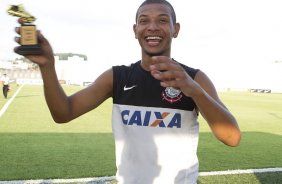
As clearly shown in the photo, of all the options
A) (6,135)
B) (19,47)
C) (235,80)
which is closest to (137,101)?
(19,47)

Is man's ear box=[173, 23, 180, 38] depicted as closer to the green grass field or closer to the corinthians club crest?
the corinthians club crest

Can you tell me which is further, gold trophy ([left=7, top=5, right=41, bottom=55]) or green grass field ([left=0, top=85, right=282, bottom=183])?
green grass field ([left=0, top=85, right=282, bottom=183])

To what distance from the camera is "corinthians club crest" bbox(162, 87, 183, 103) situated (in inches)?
93.6

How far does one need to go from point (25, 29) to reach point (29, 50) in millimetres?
113

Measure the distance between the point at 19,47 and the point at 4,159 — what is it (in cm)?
623

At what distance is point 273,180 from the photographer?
6.45 m

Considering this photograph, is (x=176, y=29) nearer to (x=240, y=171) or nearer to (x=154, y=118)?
(x=154, y=118)

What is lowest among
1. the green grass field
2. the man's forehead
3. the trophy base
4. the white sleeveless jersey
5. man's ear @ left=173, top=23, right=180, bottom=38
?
→ the green grass field

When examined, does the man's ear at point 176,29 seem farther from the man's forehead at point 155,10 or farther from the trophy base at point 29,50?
the trophy base at point 29,50

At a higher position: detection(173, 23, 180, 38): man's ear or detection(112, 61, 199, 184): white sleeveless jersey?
detection(173, 23, 180, 38): man's ear

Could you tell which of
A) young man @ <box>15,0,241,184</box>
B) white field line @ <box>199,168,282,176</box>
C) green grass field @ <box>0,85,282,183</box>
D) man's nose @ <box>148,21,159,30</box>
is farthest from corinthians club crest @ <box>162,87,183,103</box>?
white field line @ <box>199,168,282,176</box>

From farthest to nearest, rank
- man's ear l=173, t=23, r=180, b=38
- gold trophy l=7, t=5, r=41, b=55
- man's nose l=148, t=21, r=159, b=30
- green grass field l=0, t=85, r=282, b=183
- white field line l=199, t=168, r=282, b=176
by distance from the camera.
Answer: white field line l=199, t=168, r=282, b=176, green grass field l=0, t=85, r=282, b=183, man's ear l=173, t=23, r=180, b=38, man's nose l=148, t=21, r=159, b=30, gold trophy l=7, t=5, r=41, b=55

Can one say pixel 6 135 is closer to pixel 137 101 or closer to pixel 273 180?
pixel 273 180

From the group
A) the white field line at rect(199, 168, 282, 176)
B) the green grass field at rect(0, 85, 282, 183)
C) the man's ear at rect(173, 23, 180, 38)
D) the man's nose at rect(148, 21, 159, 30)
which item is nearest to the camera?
the man's nose at rect(148, 21, 159, 30)
